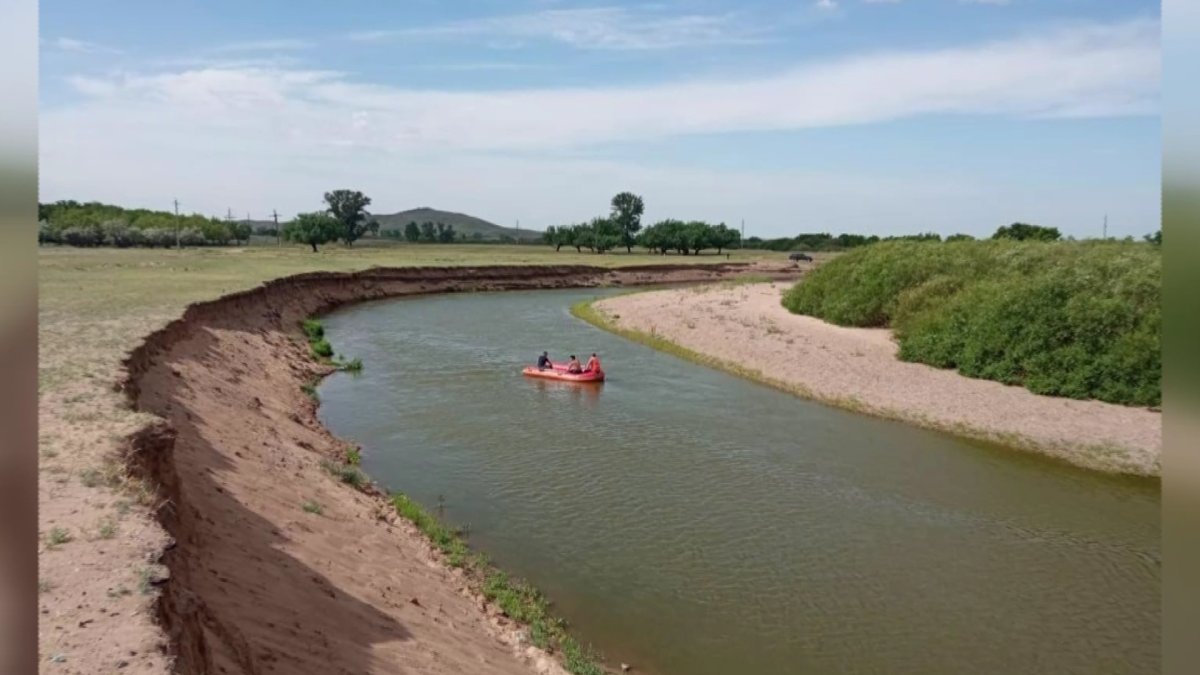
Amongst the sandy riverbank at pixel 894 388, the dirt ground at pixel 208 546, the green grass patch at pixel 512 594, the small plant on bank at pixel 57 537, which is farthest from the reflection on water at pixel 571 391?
the small plant on bank at pixel 57 537

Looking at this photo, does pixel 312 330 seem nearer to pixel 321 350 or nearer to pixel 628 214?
pixel 321 350

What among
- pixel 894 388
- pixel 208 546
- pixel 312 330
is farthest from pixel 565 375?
pixel 208 546

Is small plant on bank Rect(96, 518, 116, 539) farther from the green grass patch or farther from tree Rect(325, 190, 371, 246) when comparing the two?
tree Rect(325, 190, 371, 246)

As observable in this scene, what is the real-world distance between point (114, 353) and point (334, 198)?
5718 inches

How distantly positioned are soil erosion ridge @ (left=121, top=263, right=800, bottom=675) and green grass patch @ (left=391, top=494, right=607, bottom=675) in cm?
30

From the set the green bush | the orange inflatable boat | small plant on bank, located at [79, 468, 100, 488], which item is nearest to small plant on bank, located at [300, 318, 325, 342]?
the orange inflatable boat

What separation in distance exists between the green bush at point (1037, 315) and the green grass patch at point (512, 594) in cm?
2398

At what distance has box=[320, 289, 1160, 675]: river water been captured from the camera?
13375 millimetres

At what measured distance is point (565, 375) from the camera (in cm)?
3369

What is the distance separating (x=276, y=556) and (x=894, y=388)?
2634 centimetres

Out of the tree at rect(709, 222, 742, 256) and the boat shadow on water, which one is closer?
the boat shadow on water

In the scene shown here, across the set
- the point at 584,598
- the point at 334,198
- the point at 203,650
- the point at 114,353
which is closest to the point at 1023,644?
the point at 584,598

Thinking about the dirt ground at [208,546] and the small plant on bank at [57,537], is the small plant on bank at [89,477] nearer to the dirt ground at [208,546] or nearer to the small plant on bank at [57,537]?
the dirt ground at [208,546]

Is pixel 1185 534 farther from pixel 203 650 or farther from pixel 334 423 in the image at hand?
pixel 334 423
